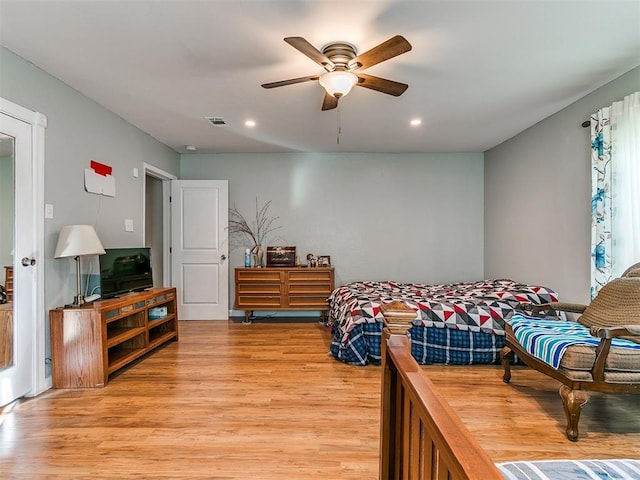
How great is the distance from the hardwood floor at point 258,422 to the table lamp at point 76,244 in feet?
3.20

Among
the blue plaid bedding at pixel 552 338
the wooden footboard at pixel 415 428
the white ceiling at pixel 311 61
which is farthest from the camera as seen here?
the blue plaid bedding at pixel 552 338

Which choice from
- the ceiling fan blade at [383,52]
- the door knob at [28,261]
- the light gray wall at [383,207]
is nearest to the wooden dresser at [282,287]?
the light gray wall at [383,207]

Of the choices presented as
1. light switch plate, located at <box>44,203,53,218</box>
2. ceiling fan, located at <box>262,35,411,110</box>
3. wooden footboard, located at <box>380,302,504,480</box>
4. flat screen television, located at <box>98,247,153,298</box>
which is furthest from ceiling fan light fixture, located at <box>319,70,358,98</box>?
flat screen television, located at <box>98,247,153,298</box>

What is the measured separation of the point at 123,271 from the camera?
3535 mm

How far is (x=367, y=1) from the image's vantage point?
1.96m

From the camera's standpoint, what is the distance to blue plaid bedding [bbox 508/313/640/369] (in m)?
2.26

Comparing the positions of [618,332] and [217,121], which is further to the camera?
[217,121]

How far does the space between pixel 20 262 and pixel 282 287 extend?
3013 millimetres

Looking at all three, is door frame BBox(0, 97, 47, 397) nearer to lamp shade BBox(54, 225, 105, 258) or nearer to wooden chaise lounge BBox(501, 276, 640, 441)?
lamp shade BBox(54, 225, 105, 258)

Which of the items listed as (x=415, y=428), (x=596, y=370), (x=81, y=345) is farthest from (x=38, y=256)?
(x=596, y=370)

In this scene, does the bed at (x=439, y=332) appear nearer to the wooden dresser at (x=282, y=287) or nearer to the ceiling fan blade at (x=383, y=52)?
the wooden dresser at (x=282, y=287)

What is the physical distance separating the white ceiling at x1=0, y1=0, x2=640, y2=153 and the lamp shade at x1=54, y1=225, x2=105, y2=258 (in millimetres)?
1256

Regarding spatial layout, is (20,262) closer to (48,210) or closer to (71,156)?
(48,210)

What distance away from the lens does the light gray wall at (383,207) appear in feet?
18.2
